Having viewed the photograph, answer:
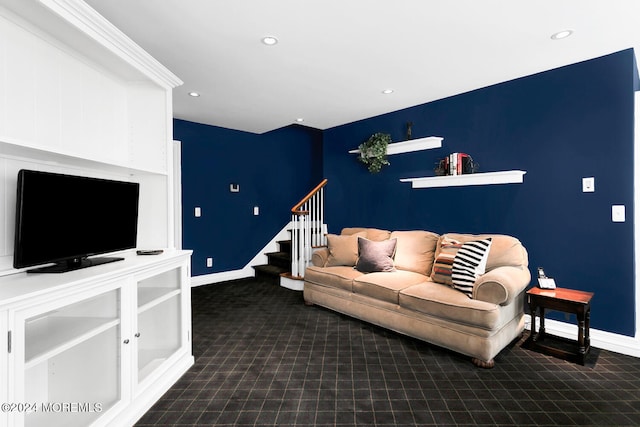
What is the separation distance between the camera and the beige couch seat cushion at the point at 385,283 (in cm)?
297

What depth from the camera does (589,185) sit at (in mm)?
2797

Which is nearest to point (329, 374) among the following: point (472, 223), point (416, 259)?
point (416, 259)

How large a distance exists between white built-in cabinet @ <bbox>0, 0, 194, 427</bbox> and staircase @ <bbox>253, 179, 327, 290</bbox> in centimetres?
227

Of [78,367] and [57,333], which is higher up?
[57,333]

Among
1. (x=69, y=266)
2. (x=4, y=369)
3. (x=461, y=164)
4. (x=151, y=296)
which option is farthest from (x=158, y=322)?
(x=461, y=164)

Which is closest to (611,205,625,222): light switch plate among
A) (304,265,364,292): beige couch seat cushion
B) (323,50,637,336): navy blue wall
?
(323,50,637,336): navy blue wall

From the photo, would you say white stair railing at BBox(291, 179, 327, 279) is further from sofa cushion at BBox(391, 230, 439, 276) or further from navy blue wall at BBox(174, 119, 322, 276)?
sofa cushion at BBox(391, 230, 439, 276)

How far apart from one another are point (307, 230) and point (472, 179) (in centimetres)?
224

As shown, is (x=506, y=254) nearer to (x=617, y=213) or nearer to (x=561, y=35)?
(x=617, y=213)

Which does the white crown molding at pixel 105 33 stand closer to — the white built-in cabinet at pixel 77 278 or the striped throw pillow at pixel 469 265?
the white built-in cabinet at pixel 77 278

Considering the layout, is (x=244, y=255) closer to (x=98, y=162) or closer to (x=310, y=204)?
(x=310, y=204)

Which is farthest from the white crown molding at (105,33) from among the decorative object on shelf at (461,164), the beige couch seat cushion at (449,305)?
the decorative object on shelf at (461,164)

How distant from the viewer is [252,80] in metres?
3.21

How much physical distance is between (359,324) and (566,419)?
1.77 metres
